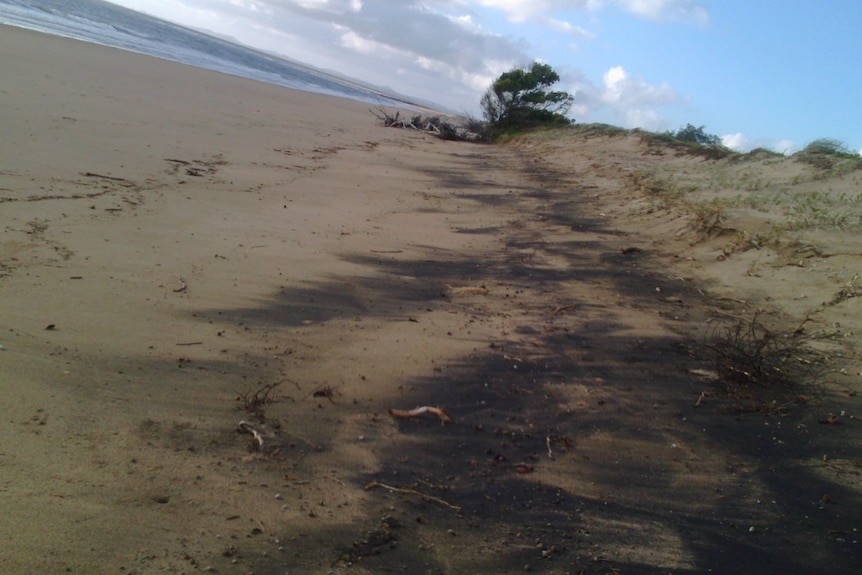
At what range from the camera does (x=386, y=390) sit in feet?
14.7

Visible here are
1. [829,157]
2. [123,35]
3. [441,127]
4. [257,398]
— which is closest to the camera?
[257,398]

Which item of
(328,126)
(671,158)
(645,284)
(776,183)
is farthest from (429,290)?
(328,126)

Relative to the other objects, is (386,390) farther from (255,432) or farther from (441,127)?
(441,127)

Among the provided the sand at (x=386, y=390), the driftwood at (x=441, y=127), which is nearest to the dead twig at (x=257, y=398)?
the sand at (x=386, y=390)

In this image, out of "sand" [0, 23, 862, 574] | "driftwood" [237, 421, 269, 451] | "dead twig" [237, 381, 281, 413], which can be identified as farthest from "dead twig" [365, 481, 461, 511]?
"dead twig" [237, 381, 281, 413]

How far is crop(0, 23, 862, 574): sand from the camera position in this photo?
3023 mm

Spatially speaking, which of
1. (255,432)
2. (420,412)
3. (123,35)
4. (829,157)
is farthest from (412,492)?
(123,35)

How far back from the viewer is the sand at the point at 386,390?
9.92 feet

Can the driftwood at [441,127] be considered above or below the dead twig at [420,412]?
above

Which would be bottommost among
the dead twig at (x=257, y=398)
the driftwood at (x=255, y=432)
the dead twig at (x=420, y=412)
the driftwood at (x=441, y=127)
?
the driftwood at (x=255, y=432)

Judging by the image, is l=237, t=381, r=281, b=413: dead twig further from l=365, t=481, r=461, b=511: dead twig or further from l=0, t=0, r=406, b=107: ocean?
l=0, t=0, r=406, b=107: ocean

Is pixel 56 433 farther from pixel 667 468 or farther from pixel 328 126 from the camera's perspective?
pixel 328 126

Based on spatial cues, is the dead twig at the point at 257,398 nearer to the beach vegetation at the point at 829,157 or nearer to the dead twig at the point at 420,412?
the dead twig at the point at 420,412

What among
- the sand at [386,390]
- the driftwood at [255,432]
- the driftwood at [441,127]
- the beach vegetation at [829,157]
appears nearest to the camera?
the sand at [386,390]
